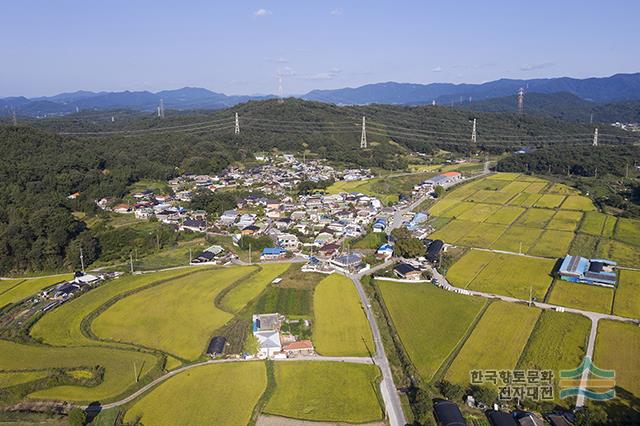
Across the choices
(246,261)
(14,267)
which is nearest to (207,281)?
(246,261)

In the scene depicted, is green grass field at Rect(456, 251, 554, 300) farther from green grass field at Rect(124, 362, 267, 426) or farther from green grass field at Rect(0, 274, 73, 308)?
green grass field at Rect(0, 274, 73, 308)

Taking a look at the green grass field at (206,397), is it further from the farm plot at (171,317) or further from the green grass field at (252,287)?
the green grass field at (252,287)

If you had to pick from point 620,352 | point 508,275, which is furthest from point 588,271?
point 620,352

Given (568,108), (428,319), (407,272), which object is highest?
(568,108)

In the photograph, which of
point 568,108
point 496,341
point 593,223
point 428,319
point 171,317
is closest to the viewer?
point 496,341

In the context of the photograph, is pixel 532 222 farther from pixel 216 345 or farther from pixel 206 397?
pixel 206 397
